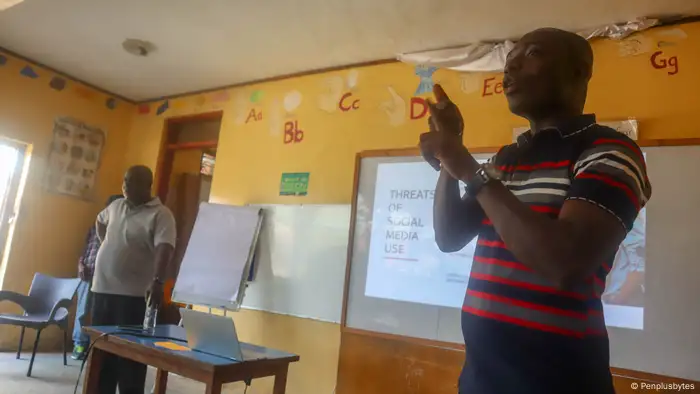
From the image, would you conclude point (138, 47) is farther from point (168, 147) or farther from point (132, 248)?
point (132, 248)

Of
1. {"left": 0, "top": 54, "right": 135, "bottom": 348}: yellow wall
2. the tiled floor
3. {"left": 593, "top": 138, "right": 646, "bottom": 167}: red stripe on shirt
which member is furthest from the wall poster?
{"left": 593, "top": 138, "right": 646, "bottom": 167}: red stripe on shirt

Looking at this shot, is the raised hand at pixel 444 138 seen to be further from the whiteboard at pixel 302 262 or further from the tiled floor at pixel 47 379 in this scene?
the tiled floor at pixel 47 379

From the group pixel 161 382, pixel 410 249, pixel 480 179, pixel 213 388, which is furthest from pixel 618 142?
pixel 161 382

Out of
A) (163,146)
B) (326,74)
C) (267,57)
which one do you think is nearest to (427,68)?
(326,74)

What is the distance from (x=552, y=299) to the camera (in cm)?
66

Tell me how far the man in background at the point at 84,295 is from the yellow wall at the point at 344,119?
0.91 m

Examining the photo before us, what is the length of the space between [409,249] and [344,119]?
3.93ft

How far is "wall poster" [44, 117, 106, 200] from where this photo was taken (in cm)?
415

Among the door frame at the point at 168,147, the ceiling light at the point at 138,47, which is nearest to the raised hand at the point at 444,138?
the ceiling light at the point at 138,47

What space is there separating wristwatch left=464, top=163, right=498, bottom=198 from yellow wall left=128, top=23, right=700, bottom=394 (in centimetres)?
213

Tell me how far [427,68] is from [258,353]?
2.04 m

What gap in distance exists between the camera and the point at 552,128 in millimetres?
771

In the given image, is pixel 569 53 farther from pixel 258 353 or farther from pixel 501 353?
pixel 258 353

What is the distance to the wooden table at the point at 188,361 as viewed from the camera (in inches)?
64.2
